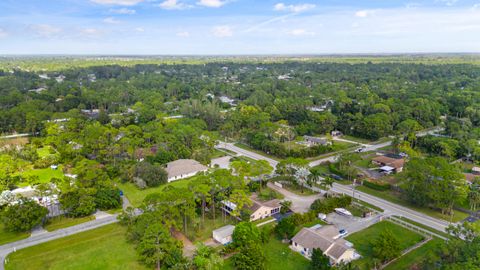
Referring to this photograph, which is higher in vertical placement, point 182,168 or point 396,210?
point 182,168

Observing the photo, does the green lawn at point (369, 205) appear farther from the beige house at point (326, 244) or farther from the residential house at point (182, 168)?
the residential house at point (182, 168)

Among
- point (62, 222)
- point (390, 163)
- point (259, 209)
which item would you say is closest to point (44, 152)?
point (62, 222)

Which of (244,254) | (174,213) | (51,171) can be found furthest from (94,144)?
(244,254)

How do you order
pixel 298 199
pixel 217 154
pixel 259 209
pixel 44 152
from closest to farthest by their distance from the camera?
pixel 259 209, pixel 298 199, pixel 44 152, pixel 217 154

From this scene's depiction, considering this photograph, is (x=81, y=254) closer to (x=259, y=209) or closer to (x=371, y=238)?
(x=259, y=209)

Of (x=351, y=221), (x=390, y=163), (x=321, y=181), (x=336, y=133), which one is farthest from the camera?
(x=336, y=133)

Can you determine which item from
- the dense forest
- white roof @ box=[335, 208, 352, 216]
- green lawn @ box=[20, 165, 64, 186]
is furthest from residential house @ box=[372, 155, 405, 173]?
green lawn @ box=[20, 165, 64, 186]

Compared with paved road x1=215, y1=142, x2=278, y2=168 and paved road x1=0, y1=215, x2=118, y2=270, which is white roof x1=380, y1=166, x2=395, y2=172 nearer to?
paved road x1=215, y1=142, x2=278, y2=168
